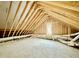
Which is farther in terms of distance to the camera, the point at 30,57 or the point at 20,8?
the point at 20,8

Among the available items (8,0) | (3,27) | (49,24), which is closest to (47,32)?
(49,24)

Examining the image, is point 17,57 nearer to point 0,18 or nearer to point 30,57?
point 30,57

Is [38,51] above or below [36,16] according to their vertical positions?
below

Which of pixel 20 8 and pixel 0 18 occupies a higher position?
pixel 20 8

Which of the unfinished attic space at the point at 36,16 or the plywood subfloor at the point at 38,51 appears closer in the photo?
the unfinished attic space at the point at 36,16

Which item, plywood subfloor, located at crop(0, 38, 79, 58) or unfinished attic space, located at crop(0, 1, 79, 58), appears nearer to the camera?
unfinished attic space, located at crop(0, 1, 79, 58)

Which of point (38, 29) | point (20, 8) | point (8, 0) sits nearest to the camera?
point (8, 0)

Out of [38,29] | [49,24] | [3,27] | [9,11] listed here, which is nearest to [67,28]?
[49,24]

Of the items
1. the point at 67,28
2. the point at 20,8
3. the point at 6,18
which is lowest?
the point at 67,28

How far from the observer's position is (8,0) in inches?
114

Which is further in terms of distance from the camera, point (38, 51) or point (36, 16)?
point (36, 16)

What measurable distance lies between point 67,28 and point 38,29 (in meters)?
1.90

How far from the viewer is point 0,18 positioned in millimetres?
4008

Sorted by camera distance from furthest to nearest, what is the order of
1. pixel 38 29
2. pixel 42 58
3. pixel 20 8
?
pixel 38 29
pixel 20 8
pixel 42 58
